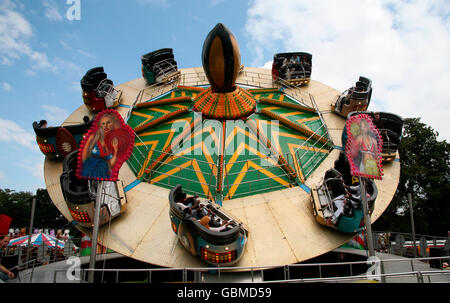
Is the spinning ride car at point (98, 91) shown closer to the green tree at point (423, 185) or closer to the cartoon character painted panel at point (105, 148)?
the cartoon character painted panel at point (105, 148)

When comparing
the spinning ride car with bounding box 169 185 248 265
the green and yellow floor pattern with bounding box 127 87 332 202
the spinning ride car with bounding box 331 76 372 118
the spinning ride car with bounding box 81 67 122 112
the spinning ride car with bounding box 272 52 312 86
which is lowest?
the spinning ride car with bounding box 169 185 248 265

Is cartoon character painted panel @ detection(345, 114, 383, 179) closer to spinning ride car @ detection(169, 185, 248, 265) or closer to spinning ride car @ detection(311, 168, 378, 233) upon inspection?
spinning ride car @ detection(311, 168, 378, 233)

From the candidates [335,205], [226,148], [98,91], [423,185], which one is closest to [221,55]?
[226,148]

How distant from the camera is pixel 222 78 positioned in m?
9.58

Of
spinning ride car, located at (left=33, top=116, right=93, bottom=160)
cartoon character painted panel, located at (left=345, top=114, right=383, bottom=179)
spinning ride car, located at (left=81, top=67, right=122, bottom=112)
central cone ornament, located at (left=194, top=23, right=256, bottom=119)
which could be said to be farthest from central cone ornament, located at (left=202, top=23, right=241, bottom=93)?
spinning ride car, located at (left=81, top=67, right=122, bottom=112)

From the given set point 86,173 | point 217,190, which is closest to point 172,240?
point 217,190

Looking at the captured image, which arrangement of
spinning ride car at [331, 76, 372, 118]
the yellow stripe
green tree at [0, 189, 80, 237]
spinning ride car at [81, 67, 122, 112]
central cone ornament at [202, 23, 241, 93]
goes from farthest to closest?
1. green tree at [0, 189, 80, 237]
2. spinning ride car at [81, 67, 122, 112]
3. spinning ride car at [331, 76, 372, 118]
4. the yellow stripe
5. central cone ornament at [202, 23, 241, 93]

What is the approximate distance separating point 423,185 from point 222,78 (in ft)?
94.0

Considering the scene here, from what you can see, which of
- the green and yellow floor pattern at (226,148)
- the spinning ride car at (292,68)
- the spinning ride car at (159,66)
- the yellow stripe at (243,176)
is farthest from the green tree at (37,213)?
the yellow stripe at (243,176)

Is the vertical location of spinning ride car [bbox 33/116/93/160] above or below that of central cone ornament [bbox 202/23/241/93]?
below

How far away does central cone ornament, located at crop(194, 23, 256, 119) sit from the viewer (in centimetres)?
851

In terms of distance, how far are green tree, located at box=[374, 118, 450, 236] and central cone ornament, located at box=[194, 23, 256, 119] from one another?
2446 centimetres

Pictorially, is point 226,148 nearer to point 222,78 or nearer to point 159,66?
point 222,78
